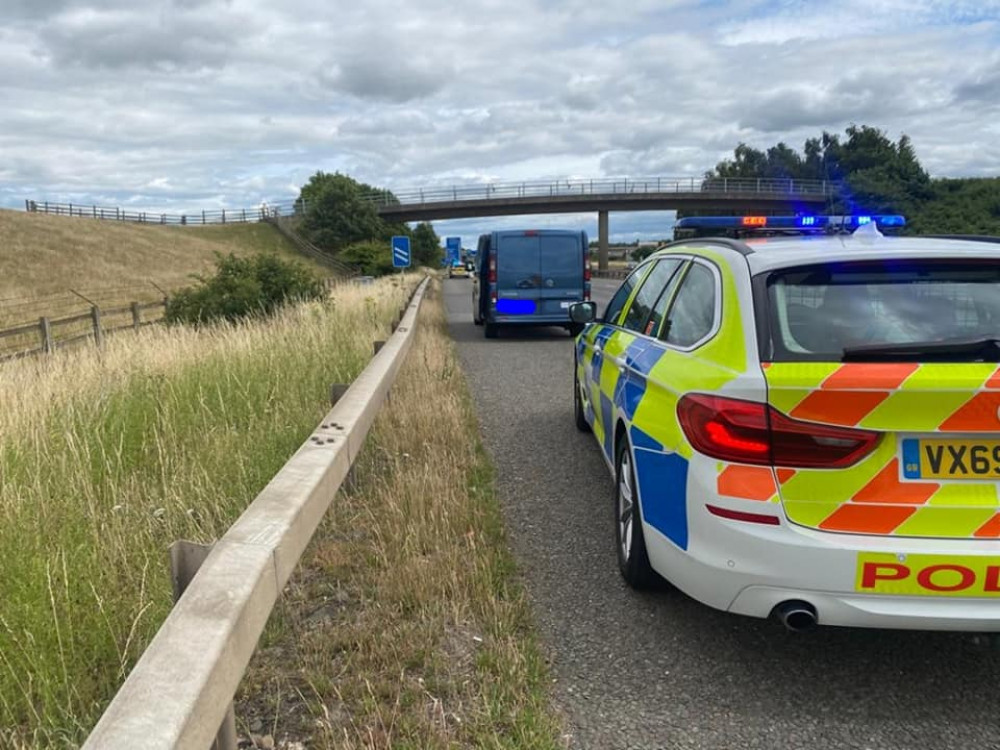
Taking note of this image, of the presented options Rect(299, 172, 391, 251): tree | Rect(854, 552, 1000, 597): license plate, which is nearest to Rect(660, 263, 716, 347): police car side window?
Rect(854, 552, 1000, 597): license plate

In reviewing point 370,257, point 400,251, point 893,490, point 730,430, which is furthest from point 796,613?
point 370,257

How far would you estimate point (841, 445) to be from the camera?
269 cm

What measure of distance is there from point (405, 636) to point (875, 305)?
2.24 meters

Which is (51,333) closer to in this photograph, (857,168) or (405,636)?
(405,636)

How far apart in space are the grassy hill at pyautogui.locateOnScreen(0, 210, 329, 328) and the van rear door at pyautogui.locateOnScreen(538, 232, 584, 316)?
17.8 m

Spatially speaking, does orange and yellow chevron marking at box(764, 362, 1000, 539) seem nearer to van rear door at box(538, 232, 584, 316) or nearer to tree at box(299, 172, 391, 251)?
van rear door at box(538, 232, 584, 316)

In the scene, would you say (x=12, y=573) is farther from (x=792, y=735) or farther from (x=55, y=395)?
(x=55, y=395)

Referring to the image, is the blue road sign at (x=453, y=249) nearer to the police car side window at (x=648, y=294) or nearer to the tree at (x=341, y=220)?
the tree at (x=341, y=220)

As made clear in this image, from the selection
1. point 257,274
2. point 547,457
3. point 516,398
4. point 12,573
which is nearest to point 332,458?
point 12,573

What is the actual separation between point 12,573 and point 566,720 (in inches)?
84.5

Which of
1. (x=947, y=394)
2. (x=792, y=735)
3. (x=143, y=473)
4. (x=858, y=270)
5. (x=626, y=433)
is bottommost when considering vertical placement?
(x=792, y=735)

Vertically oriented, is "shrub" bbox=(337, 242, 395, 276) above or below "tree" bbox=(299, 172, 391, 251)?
below

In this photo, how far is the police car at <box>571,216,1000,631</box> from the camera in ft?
8.63

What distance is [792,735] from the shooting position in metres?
2.67
